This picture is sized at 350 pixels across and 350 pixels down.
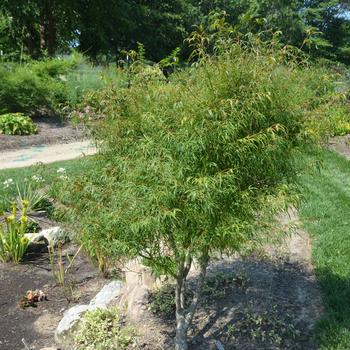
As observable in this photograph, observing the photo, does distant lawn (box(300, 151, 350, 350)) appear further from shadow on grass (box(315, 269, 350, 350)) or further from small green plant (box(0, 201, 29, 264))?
small green plant (box(0, 201, 29, 264))

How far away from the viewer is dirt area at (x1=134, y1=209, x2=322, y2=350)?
11.2ft

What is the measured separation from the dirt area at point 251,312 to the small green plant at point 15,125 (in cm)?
850

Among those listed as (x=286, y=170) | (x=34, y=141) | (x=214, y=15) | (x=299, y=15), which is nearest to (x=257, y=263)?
(x=286, y=170)

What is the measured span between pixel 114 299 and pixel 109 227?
1.59 meters

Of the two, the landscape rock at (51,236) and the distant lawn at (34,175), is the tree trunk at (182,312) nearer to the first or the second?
the distant lawn at (34,175)

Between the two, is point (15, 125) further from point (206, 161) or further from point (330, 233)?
point (206, 161)

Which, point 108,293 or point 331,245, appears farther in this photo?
point 331,245

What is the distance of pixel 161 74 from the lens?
128 inches

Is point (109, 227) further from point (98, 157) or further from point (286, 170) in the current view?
point (286, 170)

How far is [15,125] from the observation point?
11.6m

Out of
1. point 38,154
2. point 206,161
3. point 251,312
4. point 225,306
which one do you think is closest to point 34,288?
point 225,306

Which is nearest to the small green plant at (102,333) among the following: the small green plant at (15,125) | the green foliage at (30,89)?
the small green plant at (15,125)

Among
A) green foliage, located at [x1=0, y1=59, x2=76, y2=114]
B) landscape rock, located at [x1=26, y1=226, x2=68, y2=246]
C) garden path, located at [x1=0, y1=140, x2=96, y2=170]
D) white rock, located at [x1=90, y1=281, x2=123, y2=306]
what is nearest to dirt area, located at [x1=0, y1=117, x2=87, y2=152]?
garden path, located at [x1=0, y1=140, x2=96, y2=170]

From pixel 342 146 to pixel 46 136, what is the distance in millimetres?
7151
